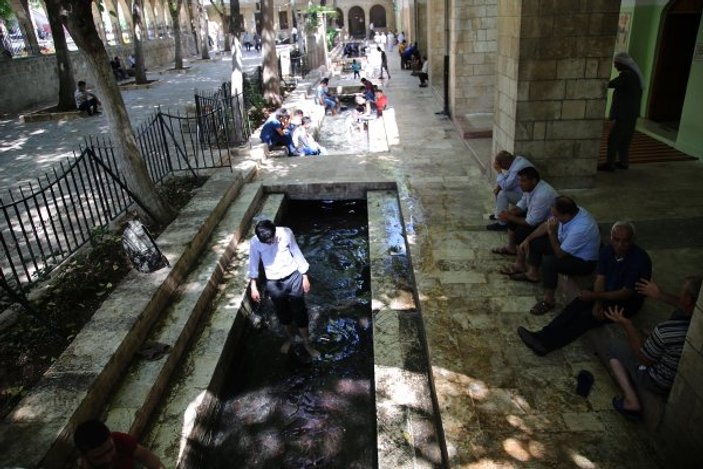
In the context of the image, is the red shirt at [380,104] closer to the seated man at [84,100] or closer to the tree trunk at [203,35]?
the seated man at [84,100]

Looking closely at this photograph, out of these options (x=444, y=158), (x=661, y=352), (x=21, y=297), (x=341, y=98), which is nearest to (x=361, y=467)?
(x=661, y=352)

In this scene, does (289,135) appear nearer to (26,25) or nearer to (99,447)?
(99,447)

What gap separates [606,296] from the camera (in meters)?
4.00

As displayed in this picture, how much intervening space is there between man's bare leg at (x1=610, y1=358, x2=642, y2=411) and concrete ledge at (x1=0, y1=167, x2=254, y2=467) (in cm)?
404

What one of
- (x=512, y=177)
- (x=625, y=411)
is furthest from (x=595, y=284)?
(x=512, y=177)

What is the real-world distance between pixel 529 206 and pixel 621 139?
9.75 ft

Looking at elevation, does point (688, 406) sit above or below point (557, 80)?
below

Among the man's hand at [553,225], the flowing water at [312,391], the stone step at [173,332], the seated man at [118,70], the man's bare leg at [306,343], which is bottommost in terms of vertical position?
the flowing water at [312,391]

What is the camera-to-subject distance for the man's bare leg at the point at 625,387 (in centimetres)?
355

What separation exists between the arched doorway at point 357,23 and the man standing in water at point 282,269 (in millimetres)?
51762

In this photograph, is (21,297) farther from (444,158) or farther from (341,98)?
(341,98)

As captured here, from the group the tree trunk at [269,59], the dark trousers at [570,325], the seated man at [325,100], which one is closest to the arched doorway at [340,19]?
the seated man at [325,100]

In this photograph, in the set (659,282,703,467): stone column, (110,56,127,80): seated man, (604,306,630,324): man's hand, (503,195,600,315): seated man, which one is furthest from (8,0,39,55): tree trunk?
(659,282,703,467): stone column

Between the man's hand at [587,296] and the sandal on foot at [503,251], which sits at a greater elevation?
the man's hand at [587,296]
